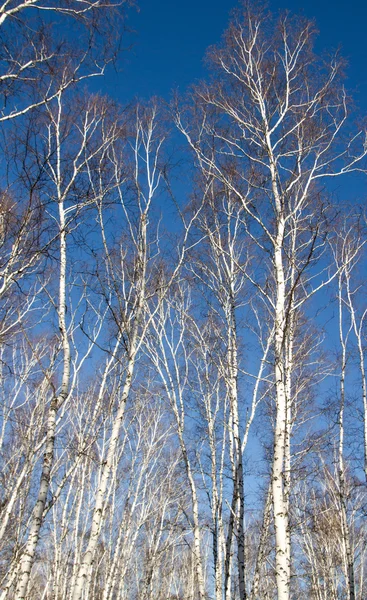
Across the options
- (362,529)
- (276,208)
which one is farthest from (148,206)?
(362,529)

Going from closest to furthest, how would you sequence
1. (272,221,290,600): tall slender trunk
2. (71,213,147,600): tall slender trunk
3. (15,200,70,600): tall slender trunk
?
(272,221,290,600): tall slender trunk < (15,200,70,600): tall slender trunk < (71,213,147,600): tall slender trunk

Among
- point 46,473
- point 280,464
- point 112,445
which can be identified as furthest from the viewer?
point 112,445

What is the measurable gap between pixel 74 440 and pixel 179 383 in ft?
17.2

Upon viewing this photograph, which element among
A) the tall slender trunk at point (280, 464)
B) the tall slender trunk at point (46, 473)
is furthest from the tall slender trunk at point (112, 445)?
the tall slender trunk at point (280, 464)

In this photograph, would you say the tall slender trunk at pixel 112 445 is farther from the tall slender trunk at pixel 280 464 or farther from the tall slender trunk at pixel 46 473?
the tall slender trunk at pixel 280 464

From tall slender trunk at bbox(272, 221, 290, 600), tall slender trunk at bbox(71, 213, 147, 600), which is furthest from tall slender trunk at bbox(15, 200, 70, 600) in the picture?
tall slender trunk at bbox(272, 221, 290, 600)

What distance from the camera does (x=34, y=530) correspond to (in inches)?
183

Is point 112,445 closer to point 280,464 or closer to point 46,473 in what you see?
point 46,473

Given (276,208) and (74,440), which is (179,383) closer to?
(276,208)

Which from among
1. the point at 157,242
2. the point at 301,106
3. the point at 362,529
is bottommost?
the point at 362,529

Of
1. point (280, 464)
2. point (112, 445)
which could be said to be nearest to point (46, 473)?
point (112, 445)

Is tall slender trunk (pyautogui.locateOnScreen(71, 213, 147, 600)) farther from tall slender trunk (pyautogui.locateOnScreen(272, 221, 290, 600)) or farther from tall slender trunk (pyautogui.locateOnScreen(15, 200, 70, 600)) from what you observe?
tall slender trunk (pyautogui.locateOnScreen(272, 221, 290, 600))

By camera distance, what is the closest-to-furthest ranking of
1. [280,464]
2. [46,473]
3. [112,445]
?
1. [280,464]
2. [46,473]
3. [112,445]

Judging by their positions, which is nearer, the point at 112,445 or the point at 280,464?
the point at 280,464
